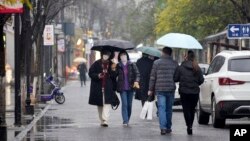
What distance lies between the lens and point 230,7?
49969 mm

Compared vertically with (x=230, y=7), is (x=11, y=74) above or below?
below

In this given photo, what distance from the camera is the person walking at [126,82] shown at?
886 inches

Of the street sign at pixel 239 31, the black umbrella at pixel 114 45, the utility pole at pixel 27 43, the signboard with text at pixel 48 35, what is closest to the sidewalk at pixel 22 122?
the utility pole at pixel 27 43

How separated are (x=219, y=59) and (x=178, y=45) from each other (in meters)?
1.57

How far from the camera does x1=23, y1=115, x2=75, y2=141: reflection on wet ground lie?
19.3 metres

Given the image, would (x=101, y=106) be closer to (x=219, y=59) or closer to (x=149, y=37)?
(x=219, y=59)

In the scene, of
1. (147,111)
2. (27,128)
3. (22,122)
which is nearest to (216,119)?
(147,111)

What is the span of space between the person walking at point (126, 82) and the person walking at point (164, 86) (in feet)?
7.84

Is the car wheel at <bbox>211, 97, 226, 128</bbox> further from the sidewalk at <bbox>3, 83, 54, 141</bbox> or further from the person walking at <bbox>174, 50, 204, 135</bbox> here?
the sidewalk at <bbox>3, 83, 54, 141</bbox>

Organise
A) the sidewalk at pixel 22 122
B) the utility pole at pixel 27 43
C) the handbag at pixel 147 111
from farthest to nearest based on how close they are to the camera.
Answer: the utility pole at pixel 27 43
the handbag at pixel 147 111
the sidewalk at pixel 22 122

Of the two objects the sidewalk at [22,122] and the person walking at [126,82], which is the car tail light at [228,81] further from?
the sidewalk at [22,122]

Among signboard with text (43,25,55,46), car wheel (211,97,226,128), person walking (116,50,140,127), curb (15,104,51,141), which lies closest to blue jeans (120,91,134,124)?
person walking (116,50,140,127)

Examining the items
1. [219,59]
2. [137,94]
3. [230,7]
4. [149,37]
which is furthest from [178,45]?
[149,37]

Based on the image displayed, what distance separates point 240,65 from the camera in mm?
20672
